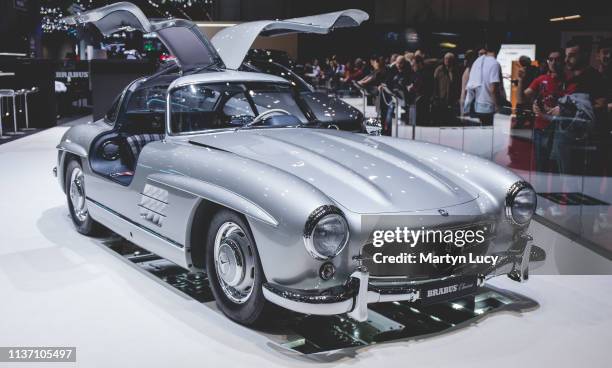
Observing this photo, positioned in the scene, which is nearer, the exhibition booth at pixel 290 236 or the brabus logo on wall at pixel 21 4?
the exhibition booth at pixel 290 236

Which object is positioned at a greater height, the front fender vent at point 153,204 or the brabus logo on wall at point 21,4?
the brabus logo on wall at point 21,4

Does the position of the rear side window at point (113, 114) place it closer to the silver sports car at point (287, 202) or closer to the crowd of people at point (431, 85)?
the silver sports car at point (287, 202)

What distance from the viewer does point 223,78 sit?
16.4ft

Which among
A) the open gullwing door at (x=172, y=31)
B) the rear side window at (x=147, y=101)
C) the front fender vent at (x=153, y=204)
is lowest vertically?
the front fender vent at (x=153, y=204)

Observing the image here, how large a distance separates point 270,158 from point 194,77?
3.83 feet

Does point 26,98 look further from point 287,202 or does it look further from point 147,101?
point 287,202

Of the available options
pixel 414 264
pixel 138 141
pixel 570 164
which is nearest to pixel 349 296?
pixel 414 264

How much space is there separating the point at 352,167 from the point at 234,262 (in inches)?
34.1

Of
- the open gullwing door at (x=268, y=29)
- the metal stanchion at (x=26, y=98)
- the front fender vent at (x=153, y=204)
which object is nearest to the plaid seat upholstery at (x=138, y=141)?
the open gullwing door at (x=268, y=29)

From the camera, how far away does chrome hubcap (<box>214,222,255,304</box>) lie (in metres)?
3.69

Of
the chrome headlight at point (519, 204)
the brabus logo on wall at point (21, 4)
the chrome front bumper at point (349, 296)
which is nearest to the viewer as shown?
the chrome front bumper at point (349, 296)

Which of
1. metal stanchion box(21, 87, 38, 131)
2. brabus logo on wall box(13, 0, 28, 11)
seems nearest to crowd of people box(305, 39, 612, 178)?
metal stanchion box(21, 87, 38, 131)

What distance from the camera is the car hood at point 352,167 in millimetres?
3627

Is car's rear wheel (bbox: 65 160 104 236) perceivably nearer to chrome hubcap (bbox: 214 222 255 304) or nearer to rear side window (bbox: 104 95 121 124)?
rear side window (bbox: 104 95 121 124)
